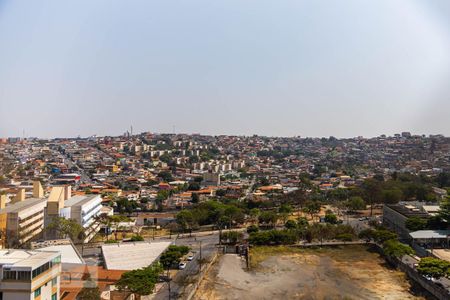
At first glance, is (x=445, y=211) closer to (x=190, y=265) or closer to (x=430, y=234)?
(x=430, y=234)

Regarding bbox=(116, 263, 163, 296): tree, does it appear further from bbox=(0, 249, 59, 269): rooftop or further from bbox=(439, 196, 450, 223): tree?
bbox=(439, 196, 450, 223): tree

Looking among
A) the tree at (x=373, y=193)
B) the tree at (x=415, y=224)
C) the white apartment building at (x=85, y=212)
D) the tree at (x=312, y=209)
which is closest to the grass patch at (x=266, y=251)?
the tree at (x=415, y=224)

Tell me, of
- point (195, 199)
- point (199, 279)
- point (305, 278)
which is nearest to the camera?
point (199, 279)

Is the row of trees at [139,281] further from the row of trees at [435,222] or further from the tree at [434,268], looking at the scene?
the row of trees at [435,222]

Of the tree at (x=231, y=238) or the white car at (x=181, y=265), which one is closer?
the white car at (x=181, y=265)

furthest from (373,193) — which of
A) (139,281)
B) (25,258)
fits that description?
(25,258)
